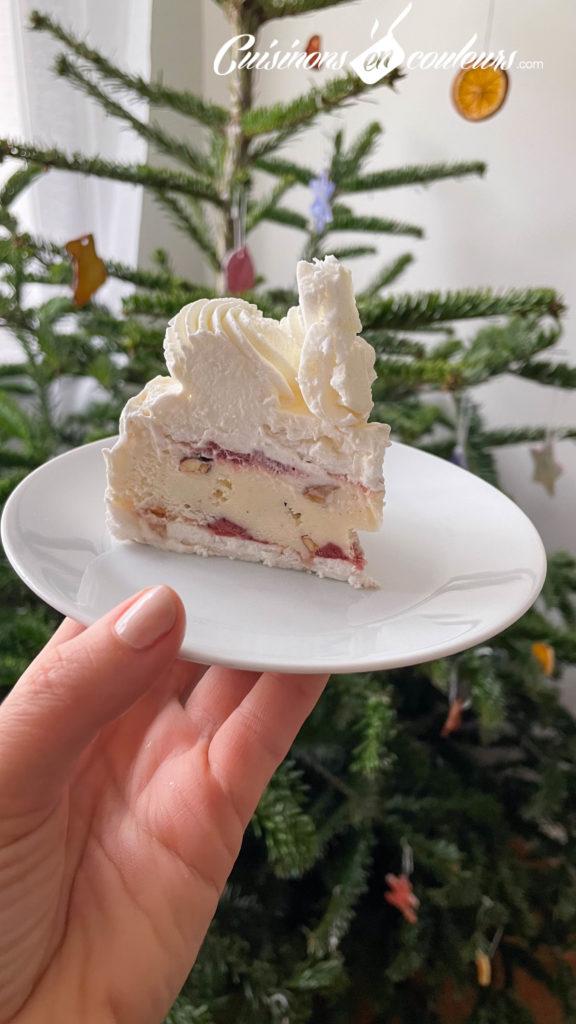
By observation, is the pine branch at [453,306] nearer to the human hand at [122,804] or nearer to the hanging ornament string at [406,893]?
the human hand at [122,804]

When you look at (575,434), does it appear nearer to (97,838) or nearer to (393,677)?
(393,677)

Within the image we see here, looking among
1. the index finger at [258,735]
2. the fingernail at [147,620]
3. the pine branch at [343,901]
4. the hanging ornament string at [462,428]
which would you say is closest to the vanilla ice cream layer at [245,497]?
the index finger at [258,735]

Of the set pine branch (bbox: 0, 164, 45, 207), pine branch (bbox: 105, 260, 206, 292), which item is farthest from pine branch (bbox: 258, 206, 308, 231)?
pine branch (bbox: 0, 164, 45, 207)

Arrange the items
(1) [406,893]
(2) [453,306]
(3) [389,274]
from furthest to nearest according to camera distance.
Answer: (3) [389,274] → (1) [406,893] → (2) [453,306]

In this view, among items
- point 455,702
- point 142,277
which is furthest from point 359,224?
point 455,702

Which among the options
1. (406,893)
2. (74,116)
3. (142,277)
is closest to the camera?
(406,893)

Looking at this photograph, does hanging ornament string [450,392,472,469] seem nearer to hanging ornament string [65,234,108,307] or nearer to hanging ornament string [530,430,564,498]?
hanging ornament string [530,430,564,498]

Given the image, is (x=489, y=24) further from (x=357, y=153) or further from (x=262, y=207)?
(x=262, y=207)
